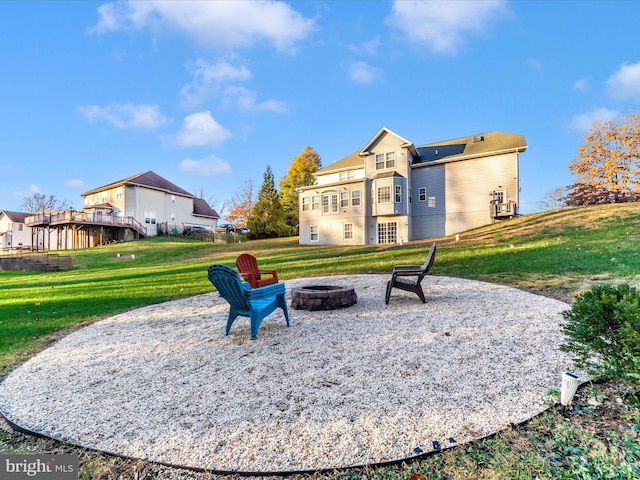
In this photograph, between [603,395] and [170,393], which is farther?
[170,393]

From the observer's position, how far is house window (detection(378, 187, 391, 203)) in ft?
73.3

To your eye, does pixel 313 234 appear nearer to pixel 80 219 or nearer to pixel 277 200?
pixel 277 200

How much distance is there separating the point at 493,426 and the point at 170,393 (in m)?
2.97

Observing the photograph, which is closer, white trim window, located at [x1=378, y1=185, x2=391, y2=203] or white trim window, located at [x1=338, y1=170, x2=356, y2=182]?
white trim window, located at [x1=378, y1=185, x2=391, y2=203]

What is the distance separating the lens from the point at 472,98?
61.1ft

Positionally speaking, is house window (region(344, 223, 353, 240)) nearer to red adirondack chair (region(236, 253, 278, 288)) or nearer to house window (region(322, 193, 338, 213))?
house window (region(322, 193, 338, 213))

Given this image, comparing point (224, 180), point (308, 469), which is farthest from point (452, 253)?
point (224, 180)

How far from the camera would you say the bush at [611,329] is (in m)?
2.27

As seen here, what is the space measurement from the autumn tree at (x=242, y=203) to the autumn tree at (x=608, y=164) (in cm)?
3850

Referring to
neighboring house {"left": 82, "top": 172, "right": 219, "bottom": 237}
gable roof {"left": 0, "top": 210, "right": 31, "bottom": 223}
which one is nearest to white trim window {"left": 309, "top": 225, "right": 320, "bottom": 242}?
neighboring house {"left": 82, "top": 172, "right": 219, "bottom": 237}

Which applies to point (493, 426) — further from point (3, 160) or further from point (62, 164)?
point (3, 160)

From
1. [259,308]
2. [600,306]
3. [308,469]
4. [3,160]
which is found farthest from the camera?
[3,160]

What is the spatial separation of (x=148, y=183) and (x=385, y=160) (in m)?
27.1

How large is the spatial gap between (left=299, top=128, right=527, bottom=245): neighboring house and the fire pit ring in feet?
54.5
